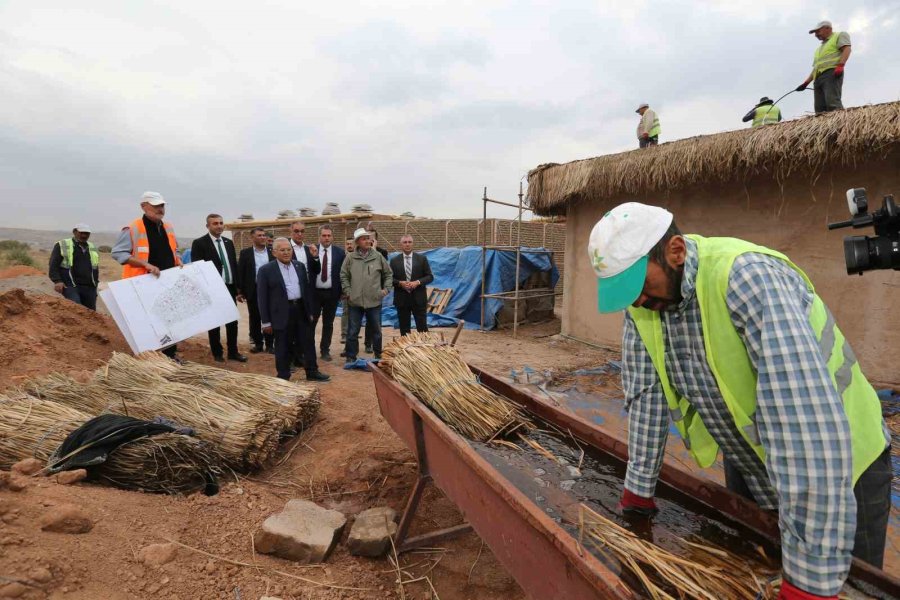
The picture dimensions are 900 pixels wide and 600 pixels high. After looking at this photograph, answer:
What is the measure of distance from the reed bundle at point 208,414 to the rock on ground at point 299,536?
27.0 inches

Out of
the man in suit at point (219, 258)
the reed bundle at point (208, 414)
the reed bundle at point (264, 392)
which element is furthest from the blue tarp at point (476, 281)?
the reed bundle at point (208, 414)

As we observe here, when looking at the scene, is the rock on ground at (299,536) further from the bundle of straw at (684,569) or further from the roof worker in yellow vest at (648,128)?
the roof worker in yellow vest at (648,128)

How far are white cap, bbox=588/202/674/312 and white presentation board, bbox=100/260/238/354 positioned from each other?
4430 mm

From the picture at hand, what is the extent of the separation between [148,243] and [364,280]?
89.5 inches

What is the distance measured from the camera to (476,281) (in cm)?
950

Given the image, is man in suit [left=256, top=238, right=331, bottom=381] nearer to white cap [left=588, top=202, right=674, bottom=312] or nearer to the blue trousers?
→ the blue trousers

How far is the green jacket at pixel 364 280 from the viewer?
5859 mm

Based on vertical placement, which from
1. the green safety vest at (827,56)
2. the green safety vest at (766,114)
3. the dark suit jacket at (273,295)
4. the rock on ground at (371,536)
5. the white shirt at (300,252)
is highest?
the green safety vest at (827,56)

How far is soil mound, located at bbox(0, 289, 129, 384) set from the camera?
4449 mm

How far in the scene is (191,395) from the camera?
3.40 m

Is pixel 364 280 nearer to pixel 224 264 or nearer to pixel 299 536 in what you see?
pixel 224 264

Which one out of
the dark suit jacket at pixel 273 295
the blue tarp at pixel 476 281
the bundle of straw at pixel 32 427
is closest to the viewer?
the bundle of straw at pixel 32 427

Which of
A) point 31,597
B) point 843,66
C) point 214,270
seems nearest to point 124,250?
point 214,270

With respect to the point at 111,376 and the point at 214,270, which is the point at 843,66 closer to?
the point at 214,270
